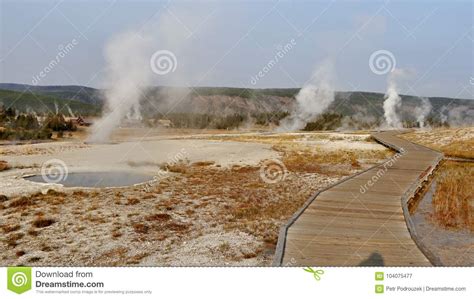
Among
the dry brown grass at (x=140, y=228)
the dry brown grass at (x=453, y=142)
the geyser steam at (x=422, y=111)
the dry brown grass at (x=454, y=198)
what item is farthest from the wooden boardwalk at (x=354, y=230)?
the geyser steam at (x=422, y=111)

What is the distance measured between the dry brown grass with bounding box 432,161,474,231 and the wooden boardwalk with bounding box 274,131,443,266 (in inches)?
41.2

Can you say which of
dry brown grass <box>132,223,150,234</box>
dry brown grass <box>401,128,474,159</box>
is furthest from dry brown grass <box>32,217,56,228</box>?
dry brown grass <box>401,128,474,159</box>

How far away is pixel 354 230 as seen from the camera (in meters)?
8.69

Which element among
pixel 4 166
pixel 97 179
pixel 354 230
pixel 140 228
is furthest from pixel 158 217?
pixel 4 166

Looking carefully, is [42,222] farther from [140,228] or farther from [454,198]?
[454,198]

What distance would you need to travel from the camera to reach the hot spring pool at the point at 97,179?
1642 cm

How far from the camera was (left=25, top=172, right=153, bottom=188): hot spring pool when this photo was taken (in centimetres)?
1642

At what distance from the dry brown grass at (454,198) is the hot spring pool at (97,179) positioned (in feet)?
36.6

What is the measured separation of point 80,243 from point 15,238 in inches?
64.4

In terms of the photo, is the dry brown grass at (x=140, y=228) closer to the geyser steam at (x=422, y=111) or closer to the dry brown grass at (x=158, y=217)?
the dry brown grass at (x=158, y=217)

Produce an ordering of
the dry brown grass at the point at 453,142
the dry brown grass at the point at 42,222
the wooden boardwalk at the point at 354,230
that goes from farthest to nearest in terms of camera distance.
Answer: the dry brown grass at the point at 453,142 → the dry brown grass at the point at 42,222 → the wooden boardwalk at the point at 354,230

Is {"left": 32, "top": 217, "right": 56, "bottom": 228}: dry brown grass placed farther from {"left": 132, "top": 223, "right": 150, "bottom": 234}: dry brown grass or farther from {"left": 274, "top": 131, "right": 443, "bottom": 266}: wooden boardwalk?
{"left": 274, "top": 131, "right": 443, "bottom": 266}: wooden boardwalk
